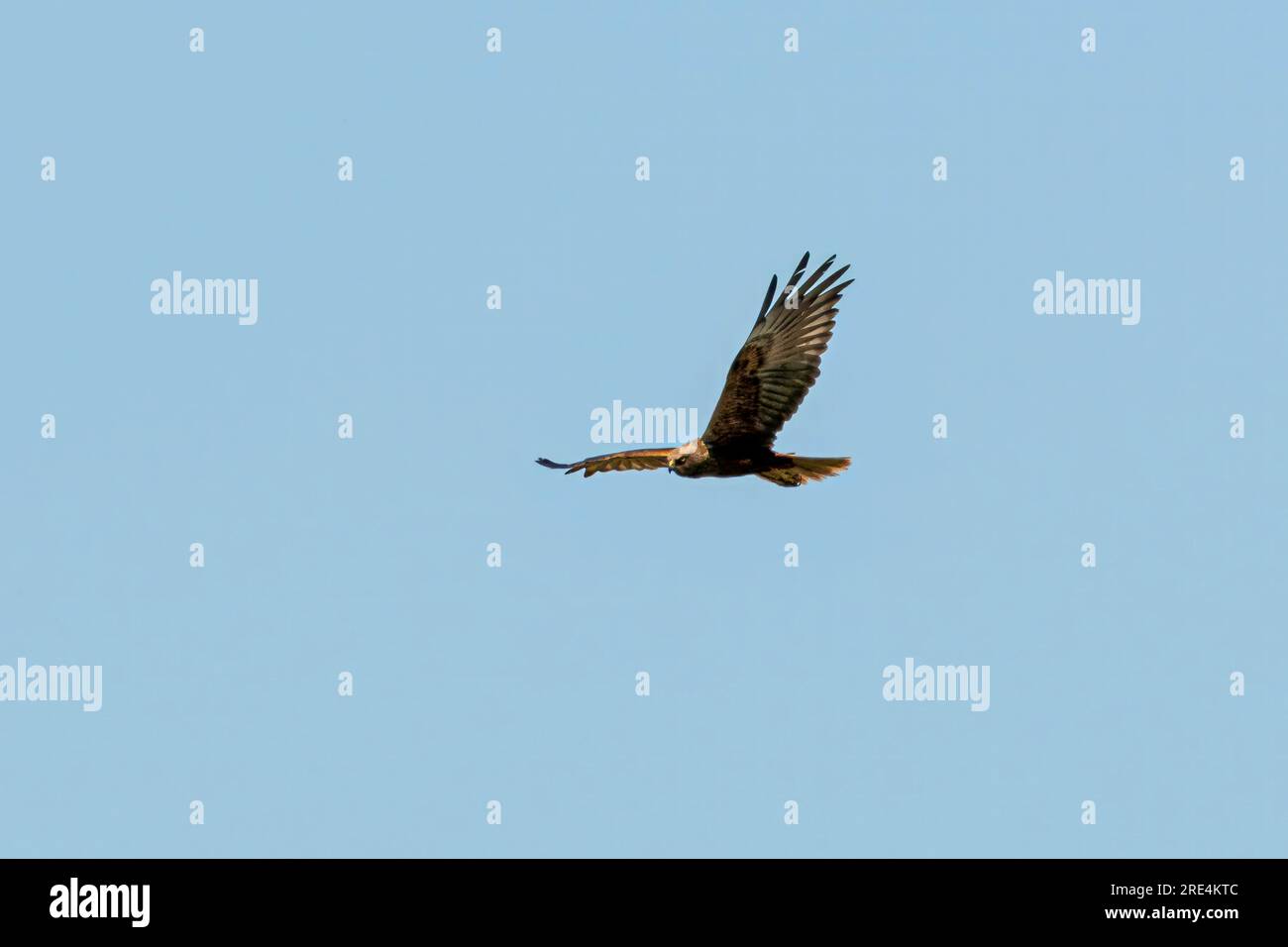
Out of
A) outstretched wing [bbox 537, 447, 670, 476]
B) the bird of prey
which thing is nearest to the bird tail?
the bird of prey

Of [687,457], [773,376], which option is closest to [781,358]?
[773,376]

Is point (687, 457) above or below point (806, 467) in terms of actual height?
above

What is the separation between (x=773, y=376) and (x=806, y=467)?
119cm

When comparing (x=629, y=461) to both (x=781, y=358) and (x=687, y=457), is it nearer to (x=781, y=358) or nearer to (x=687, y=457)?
(x=687, y=457)

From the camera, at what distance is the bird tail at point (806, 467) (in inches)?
1015

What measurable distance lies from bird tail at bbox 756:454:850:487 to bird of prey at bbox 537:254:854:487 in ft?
0.04

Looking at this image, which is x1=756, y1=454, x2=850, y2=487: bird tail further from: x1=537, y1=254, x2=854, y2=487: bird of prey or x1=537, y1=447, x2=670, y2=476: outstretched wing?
x1=537, y1=447, x2=670, y2=476: outstretched wing

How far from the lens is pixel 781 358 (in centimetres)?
2530

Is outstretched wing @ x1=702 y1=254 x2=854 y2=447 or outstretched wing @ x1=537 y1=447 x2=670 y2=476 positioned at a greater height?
outstretched wing @ x1=702 y1=254 x2=854 y2=447

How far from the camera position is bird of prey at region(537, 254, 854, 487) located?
83.0ft
